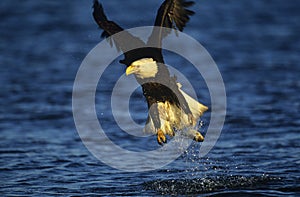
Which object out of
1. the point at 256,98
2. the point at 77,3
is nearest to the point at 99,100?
the point at 256,98

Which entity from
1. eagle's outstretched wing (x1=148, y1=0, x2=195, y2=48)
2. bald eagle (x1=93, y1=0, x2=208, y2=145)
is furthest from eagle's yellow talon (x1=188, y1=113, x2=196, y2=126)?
eagle's outstretched wing (x1=148, y1=0, x2=195, y2=48)

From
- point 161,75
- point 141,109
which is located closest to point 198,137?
point 161,75

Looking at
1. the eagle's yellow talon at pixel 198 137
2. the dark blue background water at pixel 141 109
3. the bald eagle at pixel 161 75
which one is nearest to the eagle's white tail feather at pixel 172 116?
the bald eagle at pixel 161 75

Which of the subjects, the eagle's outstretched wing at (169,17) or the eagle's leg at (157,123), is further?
the eagle's leg at (157,123)

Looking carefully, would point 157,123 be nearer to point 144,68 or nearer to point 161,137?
point 161,137

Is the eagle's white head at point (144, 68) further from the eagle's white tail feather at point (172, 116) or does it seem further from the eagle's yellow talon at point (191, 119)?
the eagle's yellow talon at point (191, 119)

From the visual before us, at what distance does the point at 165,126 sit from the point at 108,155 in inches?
53.7

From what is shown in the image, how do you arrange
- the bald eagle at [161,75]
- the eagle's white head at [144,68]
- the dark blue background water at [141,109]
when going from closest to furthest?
1. the eagle's white head at [144,68]
2. the bald eagle at [161,75]
3. the dark blue background water at [141,109]

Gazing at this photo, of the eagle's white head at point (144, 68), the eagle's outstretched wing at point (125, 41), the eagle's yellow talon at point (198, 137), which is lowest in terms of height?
the eagle's yellow talon at point (198, 137)

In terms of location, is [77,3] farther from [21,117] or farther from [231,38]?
[21,117]

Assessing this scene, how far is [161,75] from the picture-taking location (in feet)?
21.7

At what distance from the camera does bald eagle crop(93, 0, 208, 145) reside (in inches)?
260

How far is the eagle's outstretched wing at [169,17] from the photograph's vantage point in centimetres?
662

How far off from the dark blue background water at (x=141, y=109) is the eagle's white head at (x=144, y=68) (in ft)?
3.42
